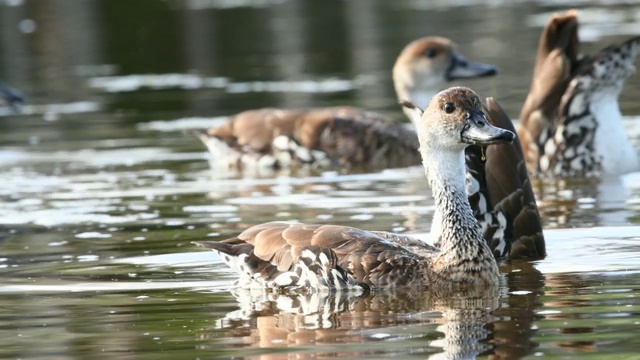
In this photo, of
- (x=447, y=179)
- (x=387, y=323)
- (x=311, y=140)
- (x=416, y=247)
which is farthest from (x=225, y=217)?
(x=387, y=323)

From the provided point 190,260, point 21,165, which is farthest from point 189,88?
point 190,260

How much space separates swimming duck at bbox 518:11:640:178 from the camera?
13219 mm

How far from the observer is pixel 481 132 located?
8.83 m

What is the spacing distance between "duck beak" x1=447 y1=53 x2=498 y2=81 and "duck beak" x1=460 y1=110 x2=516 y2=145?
25.3 ft

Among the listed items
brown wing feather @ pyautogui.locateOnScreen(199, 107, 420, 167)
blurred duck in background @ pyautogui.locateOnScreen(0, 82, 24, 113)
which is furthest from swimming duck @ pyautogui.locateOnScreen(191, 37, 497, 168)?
blurred duck in background @ pyautogui.locateOnScreen(0, 82, 24, 113)

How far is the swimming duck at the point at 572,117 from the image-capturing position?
43.4ft

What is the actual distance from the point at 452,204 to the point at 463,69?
782 cm

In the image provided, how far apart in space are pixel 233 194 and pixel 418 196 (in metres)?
1.60

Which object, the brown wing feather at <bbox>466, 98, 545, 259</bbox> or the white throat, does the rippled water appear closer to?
the brown wing feather at <bbox>466, 98, 545, 259</bbox>

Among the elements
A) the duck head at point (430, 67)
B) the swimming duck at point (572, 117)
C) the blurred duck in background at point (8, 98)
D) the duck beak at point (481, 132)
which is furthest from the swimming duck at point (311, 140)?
the duck beak at point (481, 132)

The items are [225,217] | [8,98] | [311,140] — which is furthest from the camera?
[8,98]

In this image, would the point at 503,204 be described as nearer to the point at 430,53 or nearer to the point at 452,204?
the point at 452,204

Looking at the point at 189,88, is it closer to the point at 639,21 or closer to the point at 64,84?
the point at 64,84

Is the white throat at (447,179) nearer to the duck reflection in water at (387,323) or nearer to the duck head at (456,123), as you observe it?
the duck head at (456,123)
